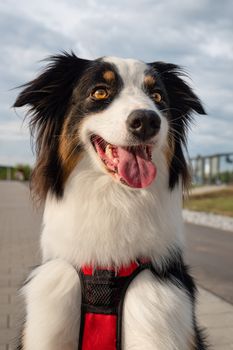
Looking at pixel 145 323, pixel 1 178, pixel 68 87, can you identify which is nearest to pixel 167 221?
pixel 145 323

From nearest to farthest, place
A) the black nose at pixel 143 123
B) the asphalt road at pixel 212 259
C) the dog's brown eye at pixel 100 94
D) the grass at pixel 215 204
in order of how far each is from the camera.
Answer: the black nose at pixel 143 123, the dog's brown eye at pixel 100 94, the asphalt road at pixel 212 259, the grass at pixel 215 204

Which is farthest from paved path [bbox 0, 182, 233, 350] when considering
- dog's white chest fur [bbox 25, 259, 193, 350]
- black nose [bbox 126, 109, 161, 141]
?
black nose [bbox 126, 109, 161, 141]

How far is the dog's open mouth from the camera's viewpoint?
10.2 feet

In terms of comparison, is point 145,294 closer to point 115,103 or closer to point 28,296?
point 28,296

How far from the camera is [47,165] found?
3.37 m

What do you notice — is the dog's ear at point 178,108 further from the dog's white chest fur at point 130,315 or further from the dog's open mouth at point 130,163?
the dog's white chest fur at point 130,315

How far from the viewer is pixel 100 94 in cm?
329

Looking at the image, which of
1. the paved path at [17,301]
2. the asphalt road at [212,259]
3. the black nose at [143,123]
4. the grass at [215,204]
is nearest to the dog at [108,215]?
the black nose at [143,123]

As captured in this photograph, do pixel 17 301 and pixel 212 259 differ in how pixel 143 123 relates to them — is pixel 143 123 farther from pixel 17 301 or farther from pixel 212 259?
pixel 212 259

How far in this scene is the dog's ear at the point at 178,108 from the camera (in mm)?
3506

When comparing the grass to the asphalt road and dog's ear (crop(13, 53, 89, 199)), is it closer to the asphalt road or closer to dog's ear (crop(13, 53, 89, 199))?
the asphalt road

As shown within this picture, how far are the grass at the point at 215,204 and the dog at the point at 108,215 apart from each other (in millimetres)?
11146

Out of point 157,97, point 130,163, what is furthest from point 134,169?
point 157,97

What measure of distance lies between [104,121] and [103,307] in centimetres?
115
